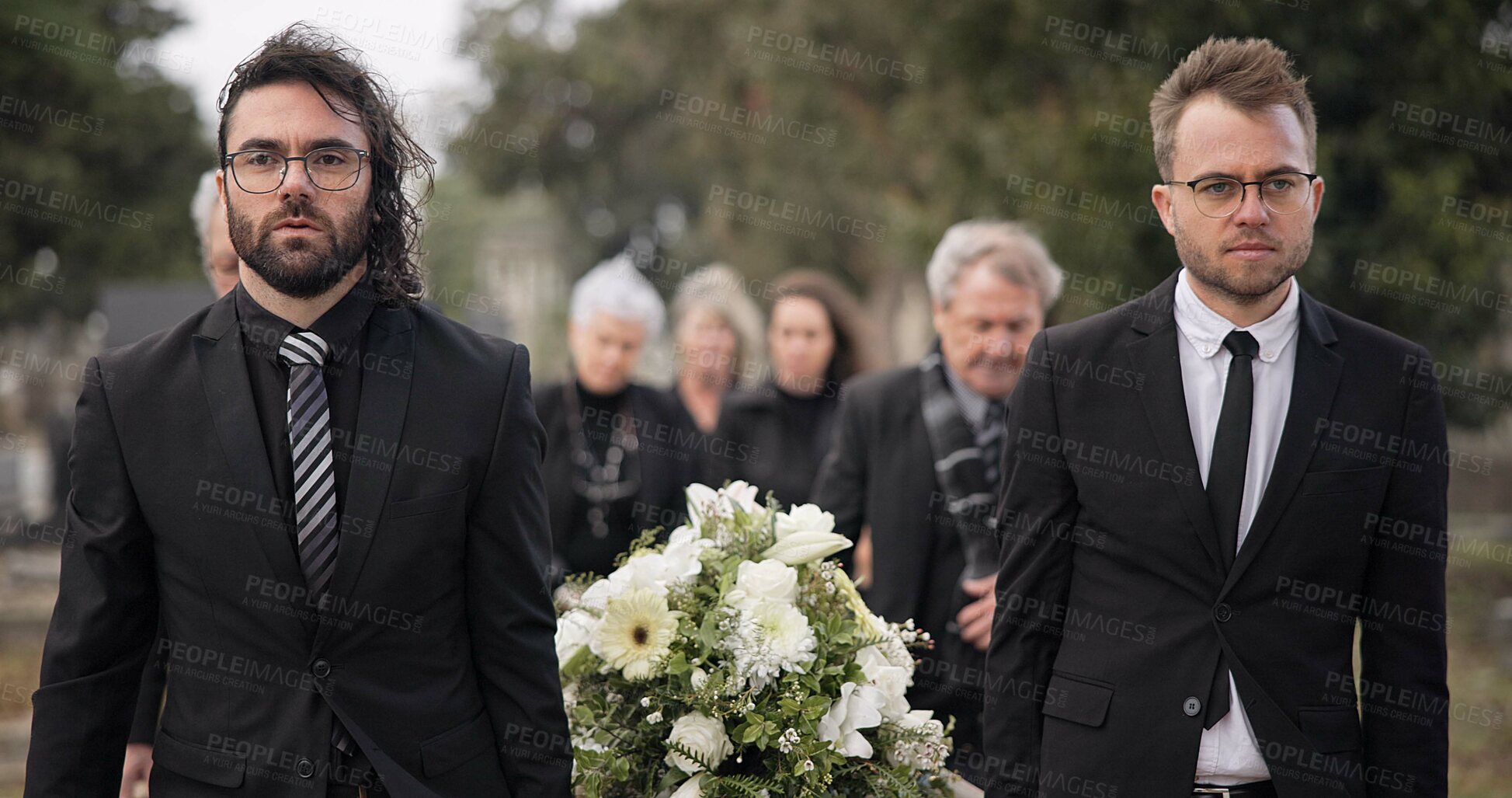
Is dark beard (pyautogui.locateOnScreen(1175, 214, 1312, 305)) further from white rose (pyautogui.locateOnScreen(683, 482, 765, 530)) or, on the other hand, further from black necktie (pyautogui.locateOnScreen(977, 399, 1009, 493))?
black necktie (pyautogui.locateOnScreen(977, 399, 1009, 493))

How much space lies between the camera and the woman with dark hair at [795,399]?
7156 millimetres

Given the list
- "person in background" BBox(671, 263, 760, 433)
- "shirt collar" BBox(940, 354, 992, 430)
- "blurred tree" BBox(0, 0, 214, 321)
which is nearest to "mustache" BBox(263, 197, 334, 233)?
"shirt collar" BBox(940, 354, 992, 430)

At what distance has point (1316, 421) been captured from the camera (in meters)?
3.26

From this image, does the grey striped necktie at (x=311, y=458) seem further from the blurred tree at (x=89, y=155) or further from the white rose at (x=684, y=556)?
the blurred tree at (x=89, y=155)

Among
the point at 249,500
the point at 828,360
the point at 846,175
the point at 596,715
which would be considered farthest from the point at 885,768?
the point at 846,175

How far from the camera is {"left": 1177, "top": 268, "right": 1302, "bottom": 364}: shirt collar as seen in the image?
11.0 feet

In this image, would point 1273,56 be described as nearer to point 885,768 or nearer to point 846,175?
point 885,768

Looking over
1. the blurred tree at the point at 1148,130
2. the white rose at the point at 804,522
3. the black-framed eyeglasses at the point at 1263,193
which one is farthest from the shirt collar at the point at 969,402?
the blurred tree at the point at 1148,130

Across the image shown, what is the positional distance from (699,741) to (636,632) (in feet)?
1.13

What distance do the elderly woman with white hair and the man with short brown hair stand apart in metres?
3.54

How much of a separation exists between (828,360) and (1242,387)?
420cm

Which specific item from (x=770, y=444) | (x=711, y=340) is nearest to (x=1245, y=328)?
(x=770, y=444)

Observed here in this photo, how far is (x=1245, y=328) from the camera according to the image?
11.0 feet

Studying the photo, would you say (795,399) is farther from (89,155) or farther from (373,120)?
(89,155)
